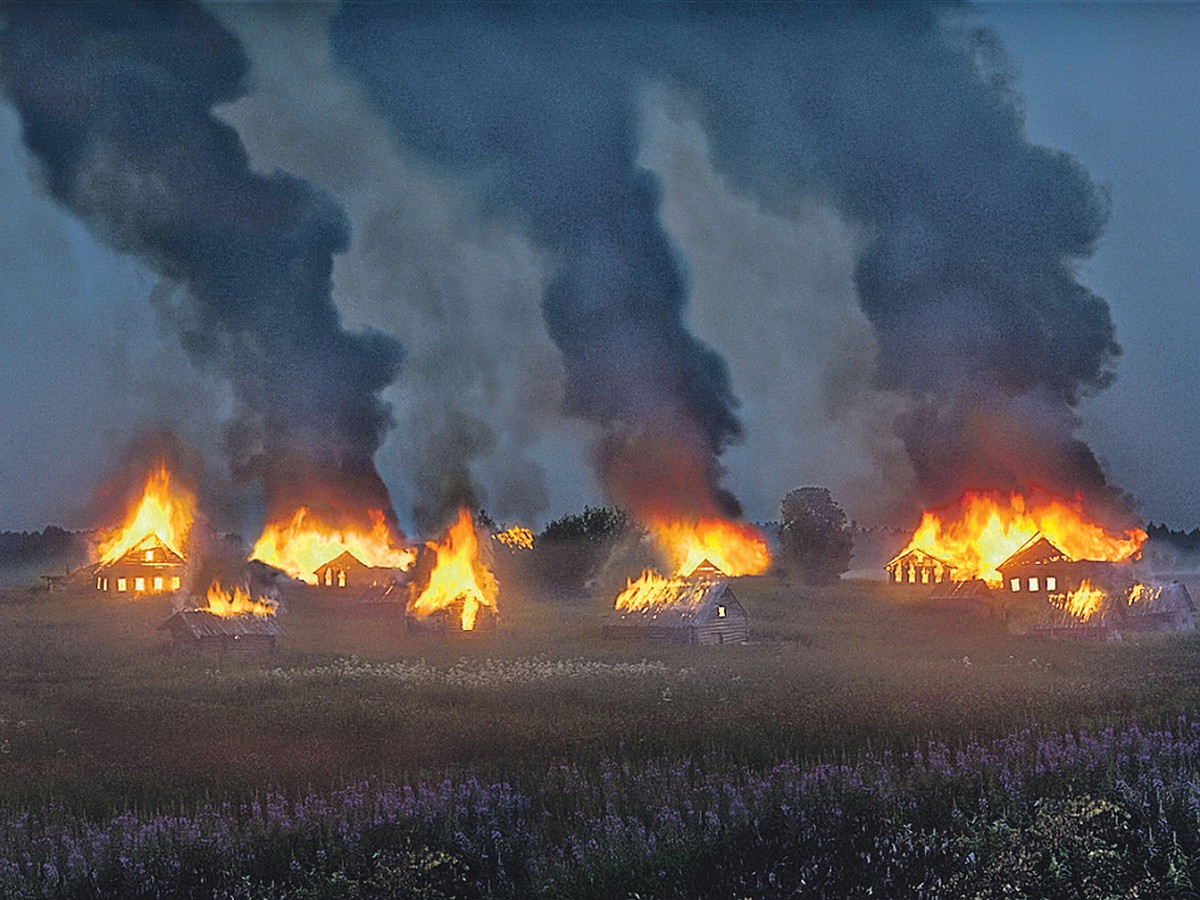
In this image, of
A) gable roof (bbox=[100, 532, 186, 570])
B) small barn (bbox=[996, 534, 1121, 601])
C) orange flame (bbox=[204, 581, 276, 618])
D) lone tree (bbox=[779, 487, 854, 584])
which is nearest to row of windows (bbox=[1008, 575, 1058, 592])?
small barn (bbox=[996, 534, 1121, 601])

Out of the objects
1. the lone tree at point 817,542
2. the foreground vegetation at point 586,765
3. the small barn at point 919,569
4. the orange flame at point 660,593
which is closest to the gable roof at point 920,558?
the small barn at point 919,569

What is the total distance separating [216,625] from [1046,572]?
16.5 m

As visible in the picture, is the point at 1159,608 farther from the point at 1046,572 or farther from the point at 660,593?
the point at 660,593

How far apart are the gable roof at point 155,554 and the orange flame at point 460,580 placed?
4823 mm

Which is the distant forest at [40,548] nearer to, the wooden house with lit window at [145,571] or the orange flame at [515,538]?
the wooden house with lit window at [145,571]

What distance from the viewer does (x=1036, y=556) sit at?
2477 centimetres

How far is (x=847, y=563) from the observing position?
112ft

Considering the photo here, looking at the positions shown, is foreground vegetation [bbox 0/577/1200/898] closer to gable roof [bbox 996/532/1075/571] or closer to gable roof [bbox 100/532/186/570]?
gable roof [bbox 100/532/186/570]

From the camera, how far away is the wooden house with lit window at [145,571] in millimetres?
19656

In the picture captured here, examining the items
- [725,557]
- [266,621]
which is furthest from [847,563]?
[266,621]

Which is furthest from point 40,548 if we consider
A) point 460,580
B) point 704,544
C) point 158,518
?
point 704,544

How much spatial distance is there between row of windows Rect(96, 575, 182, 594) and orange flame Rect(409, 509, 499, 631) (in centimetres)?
456

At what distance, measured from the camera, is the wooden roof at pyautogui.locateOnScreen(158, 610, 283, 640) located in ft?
66.1

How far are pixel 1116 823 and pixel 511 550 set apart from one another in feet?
60.3
